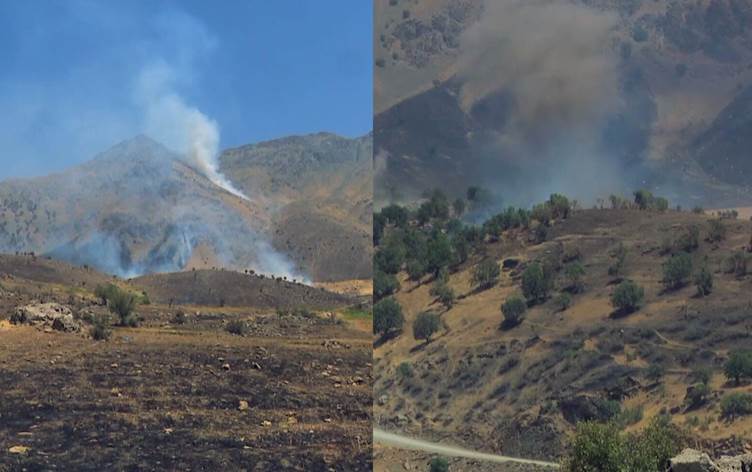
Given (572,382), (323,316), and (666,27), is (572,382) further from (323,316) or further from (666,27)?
(666,27)

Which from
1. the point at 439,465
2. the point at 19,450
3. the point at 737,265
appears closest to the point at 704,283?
the point at 737,265

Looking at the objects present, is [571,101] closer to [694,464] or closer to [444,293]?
[444,293]

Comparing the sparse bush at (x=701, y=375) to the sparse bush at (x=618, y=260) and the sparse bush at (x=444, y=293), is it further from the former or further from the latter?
the sparse bush at (x=444, y=293)

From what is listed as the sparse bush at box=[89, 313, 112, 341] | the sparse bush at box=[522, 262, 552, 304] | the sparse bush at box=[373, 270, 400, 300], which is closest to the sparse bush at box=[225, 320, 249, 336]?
the sparse bush at box=[89, 313, 112, 341]

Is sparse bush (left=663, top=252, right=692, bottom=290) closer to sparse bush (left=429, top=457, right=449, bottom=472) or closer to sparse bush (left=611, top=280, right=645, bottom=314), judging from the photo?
sparse bush (left=611, top=280, right=645, bottom=314)

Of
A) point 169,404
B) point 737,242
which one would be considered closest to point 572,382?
point 737,242

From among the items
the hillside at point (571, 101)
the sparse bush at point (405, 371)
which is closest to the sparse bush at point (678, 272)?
the sparse bush at point (405, 371)

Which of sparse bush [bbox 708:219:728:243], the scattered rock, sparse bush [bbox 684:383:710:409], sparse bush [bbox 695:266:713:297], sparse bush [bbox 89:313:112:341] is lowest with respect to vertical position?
the scattered rock
